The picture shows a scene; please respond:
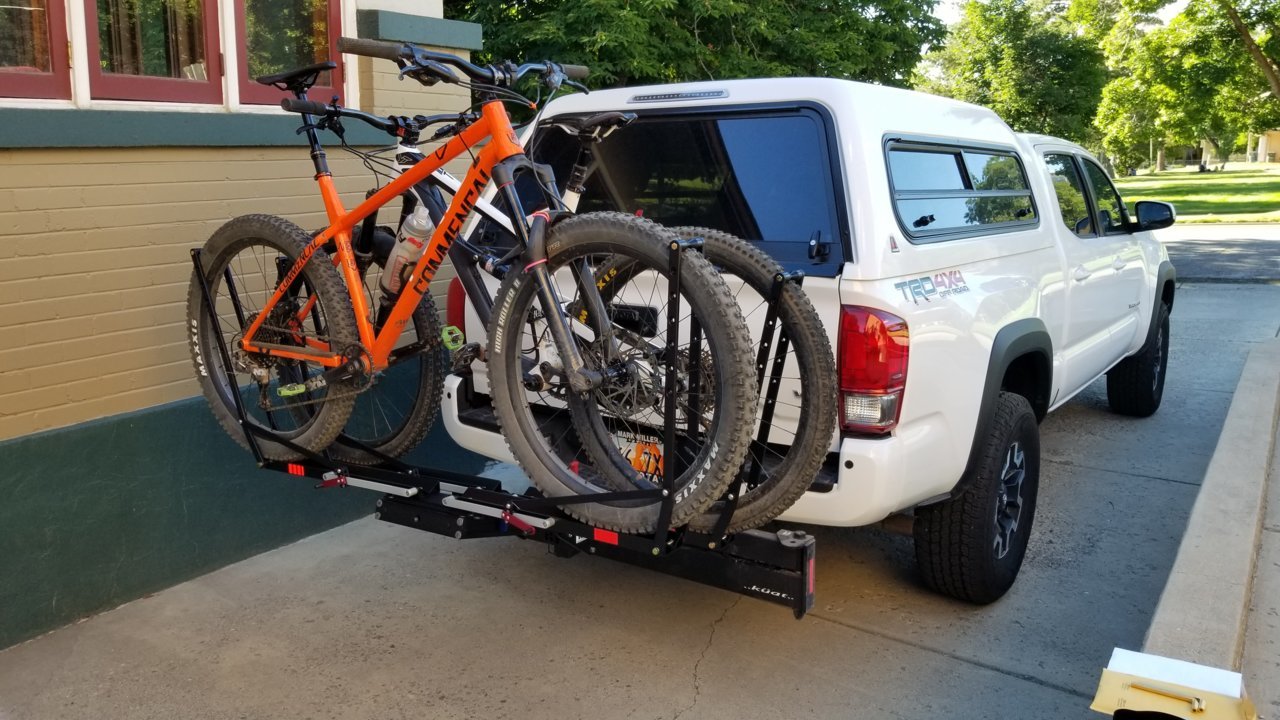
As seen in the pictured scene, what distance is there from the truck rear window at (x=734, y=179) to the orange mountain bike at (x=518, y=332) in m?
0.40

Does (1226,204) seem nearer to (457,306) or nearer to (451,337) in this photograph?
(457,306)

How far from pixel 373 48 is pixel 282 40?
6.95 feet

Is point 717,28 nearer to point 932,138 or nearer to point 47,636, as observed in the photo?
point 932,138

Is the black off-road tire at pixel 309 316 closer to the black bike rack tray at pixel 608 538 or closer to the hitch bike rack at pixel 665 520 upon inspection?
the hitch bike rack at pixel 665 520

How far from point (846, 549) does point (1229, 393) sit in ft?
15.8

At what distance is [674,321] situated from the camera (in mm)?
3080

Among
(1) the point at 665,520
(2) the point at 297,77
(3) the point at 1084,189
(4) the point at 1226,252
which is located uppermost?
(2) the point at 297,77

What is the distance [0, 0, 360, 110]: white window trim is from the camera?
446 cm

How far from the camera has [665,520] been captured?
10.4 feet

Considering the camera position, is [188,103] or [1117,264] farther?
[1117,264]

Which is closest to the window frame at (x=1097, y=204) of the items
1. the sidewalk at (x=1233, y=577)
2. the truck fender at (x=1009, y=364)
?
the sidewalk at (x=1233, y=577)

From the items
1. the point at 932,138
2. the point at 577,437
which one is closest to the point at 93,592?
the point at 577,437

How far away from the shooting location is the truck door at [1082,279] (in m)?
5.46

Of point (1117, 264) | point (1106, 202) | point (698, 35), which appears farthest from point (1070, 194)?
point (698, 35)
